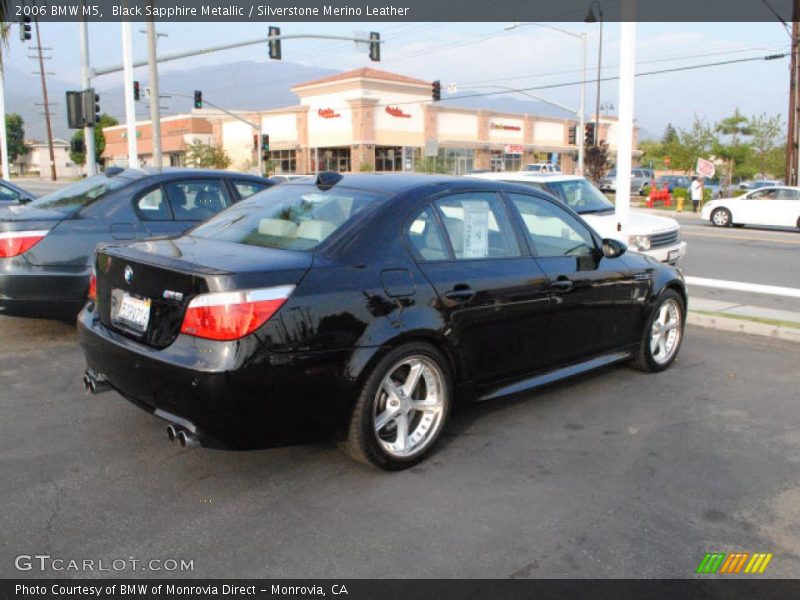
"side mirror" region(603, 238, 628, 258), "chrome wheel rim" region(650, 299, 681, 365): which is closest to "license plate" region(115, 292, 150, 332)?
"side mirror" region(603, 238, 628, 258)

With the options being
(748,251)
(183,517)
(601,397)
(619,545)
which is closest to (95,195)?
(183,517)

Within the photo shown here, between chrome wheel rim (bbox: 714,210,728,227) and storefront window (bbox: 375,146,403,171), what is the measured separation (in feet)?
108

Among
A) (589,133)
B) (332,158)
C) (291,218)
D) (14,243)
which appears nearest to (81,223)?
(14,243)

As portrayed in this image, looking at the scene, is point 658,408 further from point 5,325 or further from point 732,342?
point 5,325

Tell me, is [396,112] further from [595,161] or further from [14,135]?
[14,135]

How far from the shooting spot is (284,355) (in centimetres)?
357

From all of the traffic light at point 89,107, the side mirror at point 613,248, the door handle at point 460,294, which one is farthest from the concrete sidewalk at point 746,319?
the traffic light at point 89,107

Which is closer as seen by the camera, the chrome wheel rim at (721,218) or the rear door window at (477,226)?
the rear door window at (477,226)

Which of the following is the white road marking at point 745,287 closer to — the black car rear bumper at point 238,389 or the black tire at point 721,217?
the black car rear bumper at point 238,389

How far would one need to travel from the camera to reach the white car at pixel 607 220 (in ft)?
35.4

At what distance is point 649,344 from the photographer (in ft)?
19.6

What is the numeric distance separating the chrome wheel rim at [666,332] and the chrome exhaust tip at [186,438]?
3854mm

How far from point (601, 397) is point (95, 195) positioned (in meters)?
4.86

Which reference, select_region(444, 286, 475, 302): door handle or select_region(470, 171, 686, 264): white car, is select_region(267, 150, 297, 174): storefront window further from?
select_region(444, 286, 475, 302): door handle
